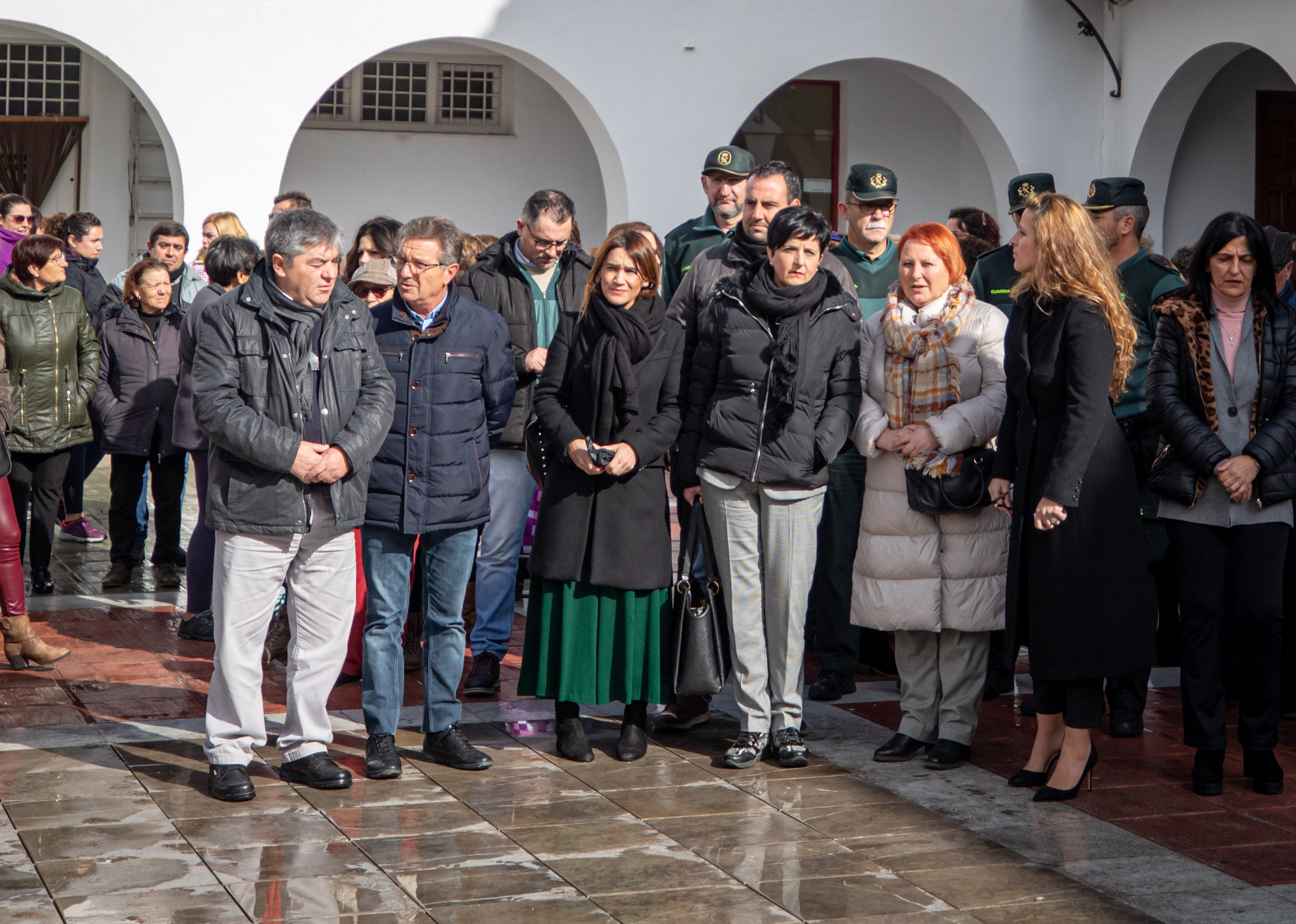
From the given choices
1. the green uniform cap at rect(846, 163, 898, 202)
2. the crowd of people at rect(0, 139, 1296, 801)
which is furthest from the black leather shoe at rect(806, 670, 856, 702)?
the green uniform cap at rect(846, 163, 898, 202)

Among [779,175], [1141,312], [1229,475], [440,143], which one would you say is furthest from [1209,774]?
[440,143]

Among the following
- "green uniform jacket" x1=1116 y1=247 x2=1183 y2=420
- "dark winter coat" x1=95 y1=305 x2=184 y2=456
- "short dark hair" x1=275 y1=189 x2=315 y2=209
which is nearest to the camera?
"green uniform jacket" x1=1116 y1=247 x2=1183 y2=420

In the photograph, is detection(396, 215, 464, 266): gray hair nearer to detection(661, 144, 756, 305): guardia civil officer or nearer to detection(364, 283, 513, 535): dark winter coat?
detection(364, 283, 513, 535): dark winter coat

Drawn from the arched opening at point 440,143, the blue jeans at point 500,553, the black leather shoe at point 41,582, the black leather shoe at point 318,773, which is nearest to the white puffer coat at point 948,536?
the blue jeans at point 500,553

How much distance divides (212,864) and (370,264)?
2.79 meters

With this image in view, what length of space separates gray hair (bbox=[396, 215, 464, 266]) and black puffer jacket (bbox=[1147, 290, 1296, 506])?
96.3 inches

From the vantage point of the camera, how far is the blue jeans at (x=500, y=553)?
6402 millimetres

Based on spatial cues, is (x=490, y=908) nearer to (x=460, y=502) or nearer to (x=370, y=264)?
(x=460, y=502)

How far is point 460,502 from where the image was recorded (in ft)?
17.1

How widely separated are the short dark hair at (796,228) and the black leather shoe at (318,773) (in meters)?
2.27

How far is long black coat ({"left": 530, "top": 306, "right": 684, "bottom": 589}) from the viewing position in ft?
17.4

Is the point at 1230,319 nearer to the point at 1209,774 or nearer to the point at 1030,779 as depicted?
the point at 1209,774

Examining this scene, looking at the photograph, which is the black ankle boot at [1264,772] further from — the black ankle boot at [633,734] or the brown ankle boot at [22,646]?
the brown ankle boot at [22,646]

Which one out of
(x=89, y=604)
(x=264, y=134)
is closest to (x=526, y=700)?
(x=89, y=604)
